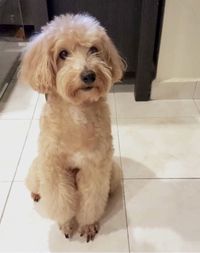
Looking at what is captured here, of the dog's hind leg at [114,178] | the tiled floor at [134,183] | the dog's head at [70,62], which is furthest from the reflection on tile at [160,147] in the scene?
the dog's head at [70,62]

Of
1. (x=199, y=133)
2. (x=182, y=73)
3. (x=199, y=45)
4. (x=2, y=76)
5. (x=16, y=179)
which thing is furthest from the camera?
(x=2, y=76)

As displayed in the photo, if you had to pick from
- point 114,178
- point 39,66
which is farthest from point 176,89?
point 39,66

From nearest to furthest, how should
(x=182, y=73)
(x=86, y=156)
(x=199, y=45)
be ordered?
(x=86, y=156) < (x=199, y=45) < (x=182, y=73)

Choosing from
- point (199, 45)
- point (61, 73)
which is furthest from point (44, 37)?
point (199, 45)

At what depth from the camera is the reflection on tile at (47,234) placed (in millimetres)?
1146

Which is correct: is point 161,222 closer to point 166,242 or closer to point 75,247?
point 166,242

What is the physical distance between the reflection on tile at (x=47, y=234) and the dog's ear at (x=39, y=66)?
0.59 metres

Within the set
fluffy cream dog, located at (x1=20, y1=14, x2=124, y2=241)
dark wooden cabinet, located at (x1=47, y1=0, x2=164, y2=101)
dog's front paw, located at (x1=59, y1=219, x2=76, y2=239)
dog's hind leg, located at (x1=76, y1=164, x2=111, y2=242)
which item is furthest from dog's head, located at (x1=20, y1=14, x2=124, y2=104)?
dark wooden cabinet, located at (x1=47, y1=0, x2=164, y2=101)

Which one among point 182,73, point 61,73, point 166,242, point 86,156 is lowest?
point 166,242

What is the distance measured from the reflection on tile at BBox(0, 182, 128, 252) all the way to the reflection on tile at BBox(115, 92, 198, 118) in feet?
2.41

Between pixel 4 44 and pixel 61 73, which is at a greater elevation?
pixel 61 73

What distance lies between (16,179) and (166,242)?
28.5 inches

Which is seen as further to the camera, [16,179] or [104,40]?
[16,179]

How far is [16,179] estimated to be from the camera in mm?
1432
